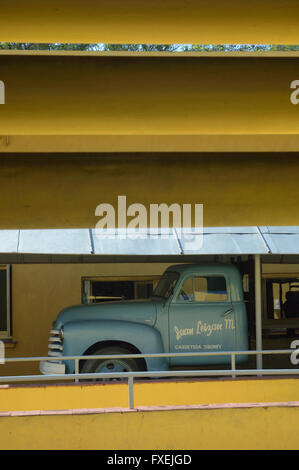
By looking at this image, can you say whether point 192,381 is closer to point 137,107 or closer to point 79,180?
point 79,180

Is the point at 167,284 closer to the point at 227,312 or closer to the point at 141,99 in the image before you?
the point at 227,312

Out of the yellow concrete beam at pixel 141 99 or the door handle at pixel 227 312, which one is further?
the door handle at pixel 227 312

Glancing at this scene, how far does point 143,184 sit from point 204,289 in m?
4.05

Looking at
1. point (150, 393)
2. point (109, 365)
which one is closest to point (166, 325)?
point (109, 365)

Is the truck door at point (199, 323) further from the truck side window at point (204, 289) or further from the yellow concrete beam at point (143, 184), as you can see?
the yellow concrete beam at point (143, 184)

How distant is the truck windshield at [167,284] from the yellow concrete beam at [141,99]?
4.36m

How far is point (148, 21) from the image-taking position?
4.92 metres

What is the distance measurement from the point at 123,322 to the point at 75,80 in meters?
4.58

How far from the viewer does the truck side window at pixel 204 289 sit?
9398 mm

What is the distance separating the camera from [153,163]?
19.2ft

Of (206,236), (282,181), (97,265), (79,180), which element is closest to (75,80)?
(79,180)

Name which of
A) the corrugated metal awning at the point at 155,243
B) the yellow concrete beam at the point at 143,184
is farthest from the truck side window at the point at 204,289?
the yellow concrete beam at the point at 143,184

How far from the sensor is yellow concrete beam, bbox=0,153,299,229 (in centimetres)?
573

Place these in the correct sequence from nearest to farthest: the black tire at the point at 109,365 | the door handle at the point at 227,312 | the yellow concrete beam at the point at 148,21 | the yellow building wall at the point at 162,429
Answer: the yellow concrete beam at the point at 148,21 < the yellow building wall at the point at 162,429 < the black tire at the point at 109,365 < the door handle at the point at 227,312
